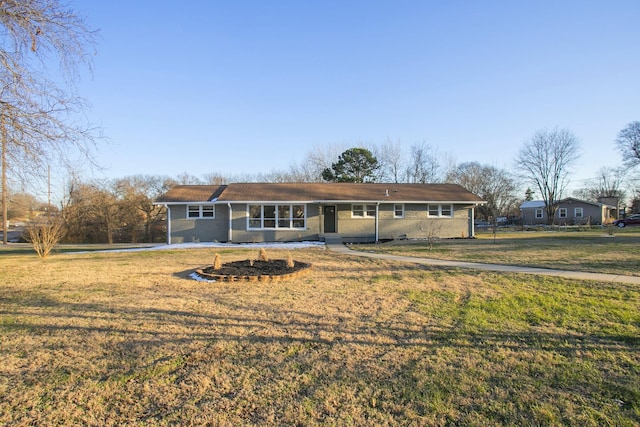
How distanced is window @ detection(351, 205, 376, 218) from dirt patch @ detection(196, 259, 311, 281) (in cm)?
1160

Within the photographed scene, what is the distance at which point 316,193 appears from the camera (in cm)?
2225

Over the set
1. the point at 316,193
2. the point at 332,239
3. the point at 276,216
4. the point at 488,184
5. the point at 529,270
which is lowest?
the point at 529,270

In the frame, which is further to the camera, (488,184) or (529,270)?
(488,184)

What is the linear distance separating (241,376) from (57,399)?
1.56 meters

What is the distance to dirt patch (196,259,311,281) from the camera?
834cm

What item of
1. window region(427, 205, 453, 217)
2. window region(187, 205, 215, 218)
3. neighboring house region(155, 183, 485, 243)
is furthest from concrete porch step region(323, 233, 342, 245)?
window region(187, 205, 215, 218)

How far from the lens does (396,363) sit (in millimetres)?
3879

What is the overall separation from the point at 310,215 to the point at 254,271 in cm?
1231

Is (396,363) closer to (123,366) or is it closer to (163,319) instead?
(123,366)

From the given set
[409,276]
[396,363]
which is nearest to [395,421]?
[396,363]

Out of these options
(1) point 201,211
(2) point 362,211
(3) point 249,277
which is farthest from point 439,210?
(3) point 249,277

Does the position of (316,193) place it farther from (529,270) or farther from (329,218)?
(529,270)

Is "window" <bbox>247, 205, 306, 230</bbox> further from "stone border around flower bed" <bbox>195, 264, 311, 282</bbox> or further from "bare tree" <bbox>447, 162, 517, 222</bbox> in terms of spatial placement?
"bare tree" <bbox>447, 162, 517, 222</bbox>

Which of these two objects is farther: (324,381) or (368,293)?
(368,293)
